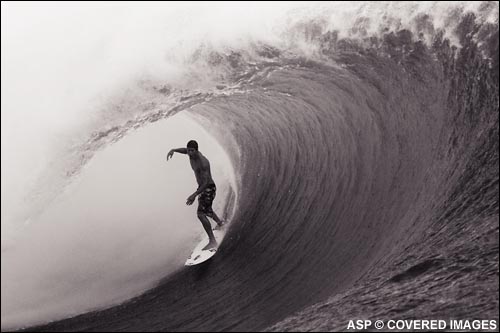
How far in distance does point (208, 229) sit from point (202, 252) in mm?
471

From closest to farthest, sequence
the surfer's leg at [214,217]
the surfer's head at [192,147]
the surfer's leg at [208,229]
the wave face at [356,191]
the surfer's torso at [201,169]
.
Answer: the wave face at [356,191] < the surfer's head at [192,147] < the surfer's torso at [201,169] < the surfer's leg at [208,229] < the surfer's leg at [214,217]

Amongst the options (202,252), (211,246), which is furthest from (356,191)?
(202,252)

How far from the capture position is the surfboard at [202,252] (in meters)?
7.49

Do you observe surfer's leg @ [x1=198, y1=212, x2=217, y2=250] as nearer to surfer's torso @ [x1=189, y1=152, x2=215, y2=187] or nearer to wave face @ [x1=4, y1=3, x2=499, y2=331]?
wave face @ [x1=4, y1=3, x2=499, y2=331]

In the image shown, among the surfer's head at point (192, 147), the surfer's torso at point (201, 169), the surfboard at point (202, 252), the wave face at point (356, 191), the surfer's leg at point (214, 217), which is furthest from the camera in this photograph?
the surfboard at point (202, 252)

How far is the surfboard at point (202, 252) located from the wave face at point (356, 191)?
12 centimetres

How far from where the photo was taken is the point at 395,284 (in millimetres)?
5188

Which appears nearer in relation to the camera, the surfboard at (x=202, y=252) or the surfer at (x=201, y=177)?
the surfer at (x=201, y=177)

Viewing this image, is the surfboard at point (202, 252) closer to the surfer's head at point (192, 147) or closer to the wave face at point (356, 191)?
the wave face at point (356, 191)

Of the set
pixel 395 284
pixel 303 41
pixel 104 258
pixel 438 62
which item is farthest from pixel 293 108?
pixel 395 284

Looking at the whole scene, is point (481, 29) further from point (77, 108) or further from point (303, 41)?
point (77, 108)

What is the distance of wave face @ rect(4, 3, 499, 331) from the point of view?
212 inches

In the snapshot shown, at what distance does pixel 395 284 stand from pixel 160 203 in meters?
4.71

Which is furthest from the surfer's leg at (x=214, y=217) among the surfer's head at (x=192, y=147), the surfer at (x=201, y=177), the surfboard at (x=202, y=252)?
the surfer's head at (x=192, y=147)
